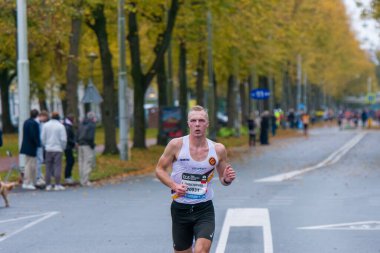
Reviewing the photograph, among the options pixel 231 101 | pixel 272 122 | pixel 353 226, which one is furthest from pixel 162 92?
pixel 353 226

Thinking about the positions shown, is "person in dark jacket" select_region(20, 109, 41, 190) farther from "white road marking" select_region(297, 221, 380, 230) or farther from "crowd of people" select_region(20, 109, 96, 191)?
"white road marking" select_region(297, 221, 380, 230)

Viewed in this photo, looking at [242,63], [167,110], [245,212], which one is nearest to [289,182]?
[245,212]

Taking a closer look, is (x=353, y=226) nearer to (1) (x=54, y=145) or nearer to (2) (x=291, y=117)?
(1) (x=54, y=145)

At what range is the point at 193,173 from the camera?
27.6 ft

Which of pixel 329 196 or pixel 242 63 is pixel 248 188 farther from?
pixel 242 63

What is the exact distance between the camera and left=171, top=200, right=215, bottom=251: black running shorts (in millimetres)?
8430

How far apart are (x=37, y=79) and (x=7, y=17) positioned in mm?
26496

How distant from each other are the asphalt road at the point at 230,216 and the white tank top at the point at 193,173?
3.48 metres

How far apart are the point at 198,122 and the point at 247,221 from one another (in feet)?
23.5

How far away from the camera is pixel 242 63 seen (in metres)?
53.9

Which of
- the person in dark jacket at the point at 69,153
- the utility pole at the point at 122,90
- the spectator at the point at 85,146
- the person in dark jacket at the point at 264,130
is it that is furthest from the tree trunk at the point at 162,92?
the spectator at the point at 85,146

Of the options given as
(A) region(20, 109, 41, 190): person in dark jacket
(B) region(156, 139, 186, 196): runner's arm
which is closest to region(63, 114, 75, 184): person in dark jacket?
(A) region(20, 109, 41, 190): person in dark jacket

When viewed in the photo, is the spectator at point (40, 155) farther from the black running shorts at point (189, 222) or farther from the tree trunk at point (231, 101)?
the tree trunk at point (231, 101)

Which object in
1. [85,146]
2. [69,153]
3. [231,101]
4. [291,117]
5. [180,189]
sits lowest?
[291,117]
